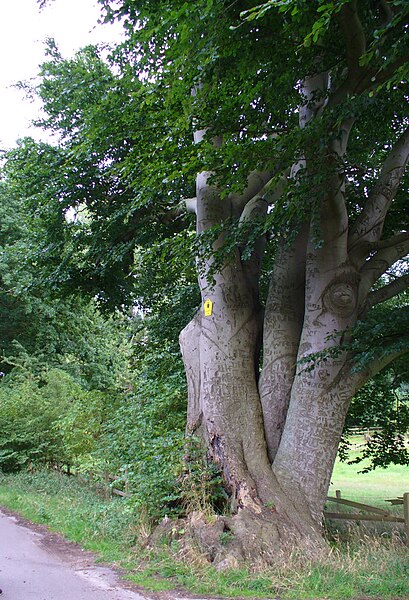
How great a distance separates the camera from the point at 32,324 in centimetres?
2669

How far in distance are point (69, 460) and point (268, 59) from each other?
13642mm

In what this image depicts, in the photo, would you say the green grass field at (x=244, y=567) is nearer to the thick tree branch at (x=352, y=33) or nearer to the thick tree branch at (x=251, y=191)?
the thick tree branch at (x=251, y=191)

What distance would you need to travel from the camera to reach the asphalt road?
613 centimetres

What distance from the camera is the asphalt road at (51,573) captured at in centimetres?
613

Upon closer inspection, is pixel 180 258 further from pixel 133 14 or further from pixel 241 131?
pixel 133 14

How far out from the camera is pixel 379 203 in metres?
Result: 9.41

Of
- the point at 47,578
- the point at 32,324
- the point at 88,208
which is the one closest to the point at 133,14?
the point at 88,208

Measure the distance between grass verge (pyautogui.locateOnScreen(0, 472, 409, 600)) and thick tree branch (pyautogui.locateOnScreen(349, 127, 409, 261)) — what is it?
4503mm

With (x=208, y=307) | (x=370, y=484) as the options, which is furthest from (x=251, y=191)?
(x=370, y=484)

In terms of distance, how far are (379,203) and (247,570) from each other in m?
6.01

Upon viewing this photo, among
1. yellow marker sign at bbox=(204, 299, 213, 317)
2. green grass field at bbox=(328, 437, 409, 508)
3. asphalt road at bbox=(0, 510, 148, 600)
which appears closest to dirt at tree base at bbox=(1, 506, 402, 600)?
asphalt road at bbox=(0, 510, 148, 600)

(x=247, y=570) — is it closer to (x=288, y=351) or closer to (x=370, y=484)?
(x=288, y=351)

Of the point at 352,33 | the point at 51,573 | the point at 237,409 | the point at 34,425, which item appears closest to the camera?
the point at 51,573

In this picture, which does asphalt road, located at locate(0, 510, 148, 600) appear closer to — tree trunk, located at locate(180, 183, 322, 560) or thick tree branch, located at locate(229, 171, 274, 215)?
tree trunk, located at locate(180, 183, 322, 560)
